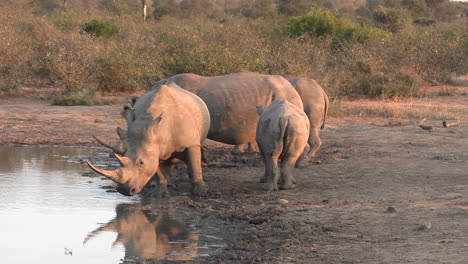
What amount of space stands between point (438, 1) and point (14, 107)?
4651 cm

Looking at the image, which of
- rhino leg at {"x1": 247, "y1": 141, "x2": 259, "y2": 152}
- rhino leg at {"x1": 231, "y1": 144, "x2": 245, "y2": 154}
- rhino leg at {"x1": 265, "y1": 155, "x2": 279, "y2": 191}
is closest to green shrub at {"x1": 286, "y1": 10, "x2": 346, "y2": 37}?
rhino leg at {"x1": 247, "y1": 141, "x2": 259, "y2": 152}

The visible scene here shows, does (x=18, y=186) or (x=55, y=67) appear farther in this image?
(x=55, y=67)

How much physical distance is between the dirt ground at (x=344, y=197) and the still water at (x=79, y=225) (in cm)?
38

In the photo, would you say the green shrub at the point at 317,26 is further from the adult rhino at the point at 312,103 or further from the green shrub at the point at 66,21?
the adult rhino at the point at 312,103

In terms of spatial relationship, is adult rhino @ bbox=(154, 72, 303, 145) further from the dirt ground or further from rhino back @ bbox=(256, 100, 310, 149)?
rhino back @ bbox=(256, 100, 310, 149)

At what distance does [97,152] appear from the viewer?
12.9 meters

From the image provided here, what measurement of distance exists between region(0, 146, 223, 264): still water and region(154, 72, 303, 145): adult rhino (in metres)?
1.66

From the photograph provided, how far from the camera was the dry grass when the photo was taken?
1645 centimetres

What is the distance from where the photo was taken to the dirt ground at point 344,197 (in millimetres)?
6836

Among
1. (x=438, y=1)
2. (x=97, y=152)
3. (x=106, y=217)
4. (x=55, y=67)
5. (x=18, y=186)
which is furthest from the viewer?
(x=438, y=1)

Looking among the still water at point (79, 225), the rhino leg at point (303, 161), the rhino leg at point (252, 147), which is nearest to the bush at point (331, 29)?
the rhino leg at point (252, 147)

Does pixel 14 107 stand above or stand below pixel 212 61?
below

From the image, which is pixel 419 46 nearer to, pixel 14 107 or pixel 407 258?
pixel 14 107

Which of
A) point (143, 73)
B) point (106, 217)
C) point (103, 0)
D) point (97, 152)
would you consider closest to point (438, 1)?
point (103, 0)
